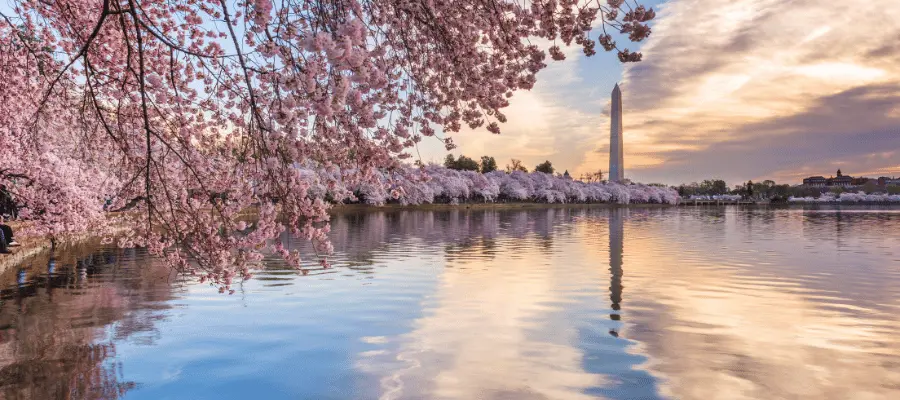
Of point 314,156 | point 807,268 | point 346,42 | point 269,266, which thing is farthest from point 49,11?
point 807,268

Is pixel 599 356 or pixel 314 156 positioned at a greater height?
pixel 314 156

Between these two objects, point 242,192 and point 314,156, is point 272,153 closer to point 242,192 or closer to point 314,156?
point 314,156

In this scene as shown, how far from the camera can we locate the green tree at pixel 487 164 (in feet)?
488

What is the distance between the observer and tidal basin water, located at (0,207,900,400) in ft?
30.0

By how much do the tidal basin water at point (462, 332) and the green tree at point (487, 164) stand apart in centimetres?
12617

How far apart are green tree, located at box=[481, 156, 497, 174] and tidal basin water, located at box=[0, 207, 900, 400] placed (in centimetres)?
12617

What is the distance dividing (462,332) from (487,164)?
137 meters

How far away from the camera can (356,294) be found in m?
16.6

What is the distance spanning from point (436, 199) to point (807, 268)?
291 feet

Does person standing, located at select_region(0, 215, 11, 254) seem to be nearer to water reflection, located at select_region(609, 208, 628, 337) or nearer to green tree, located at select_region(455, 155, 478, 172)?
water reflection, located at select_region(609, 208, 628, 337)

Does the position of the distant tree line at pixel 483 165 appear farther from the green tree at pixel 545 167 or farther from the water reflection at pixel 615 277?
the water reflection at pixel 615 277

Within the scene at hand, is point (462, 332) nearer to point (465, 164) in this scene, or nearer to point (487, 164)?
point (465, 164)

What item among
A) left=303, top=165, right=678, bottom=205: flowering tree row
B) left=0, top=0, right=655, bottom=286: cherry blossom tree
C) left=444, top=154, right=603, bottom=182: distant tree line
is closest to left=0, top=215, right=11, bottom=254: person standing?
left=0, top=0, right=655, bottom=286: cherry blossom tree

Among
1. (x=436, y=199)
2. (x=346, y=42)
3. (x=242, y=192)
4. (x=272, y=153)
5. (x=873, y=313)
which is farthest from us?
(x=436, y=199)
